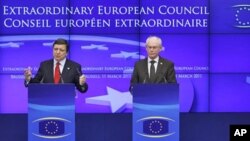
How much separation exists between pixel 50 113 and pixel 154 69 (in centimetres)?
110

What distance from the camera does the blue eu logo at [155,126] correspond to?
18.1ft

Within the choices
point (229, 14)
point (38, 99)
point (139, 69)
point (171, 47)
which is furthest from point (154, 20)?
point (38, 99)

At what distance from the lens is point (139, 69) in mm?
5961

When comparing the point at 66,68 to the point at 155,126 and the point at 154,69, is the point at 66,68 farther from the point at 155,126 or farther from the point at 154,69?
the point at 155,126

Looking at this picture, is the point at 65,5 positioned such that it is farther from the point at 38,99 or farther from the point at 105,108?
the point at 38,99

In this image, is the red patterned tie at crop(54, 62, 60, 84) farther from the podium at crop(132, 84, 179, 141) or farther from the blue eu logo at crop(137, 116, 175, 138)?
the blue eu logo at crop(137, 116, 175, 138)

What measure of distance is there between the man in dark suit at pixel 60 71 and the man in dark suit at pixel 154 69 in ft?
1.68

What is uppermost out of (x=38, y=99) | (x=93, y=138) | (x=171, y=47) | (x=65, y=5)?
(x=65, y=5)

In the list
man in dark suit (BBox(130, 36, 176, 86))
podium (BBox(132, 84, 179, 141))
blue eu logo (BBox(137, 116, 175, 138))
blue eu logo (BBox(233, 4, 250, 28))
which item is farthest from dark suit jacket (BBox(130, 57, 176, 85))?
blue eu logo (BBox(233, 4, 250, 28))

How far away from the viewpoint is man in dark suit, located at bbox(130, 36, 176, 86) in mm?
5895

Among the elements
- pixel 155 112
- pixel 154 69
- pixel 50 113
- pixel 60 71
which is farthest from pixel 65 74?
pixel 155 112

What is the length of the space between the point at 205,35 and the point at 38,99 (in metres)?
4.28

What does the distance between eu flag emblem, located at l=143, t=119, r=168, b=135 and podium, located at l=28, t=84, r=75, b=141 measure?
2.07ft

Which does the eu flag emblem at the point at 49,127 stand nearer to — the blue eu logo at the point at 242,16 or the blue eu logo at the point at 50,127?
the blue eu logo at the point at 50,127
